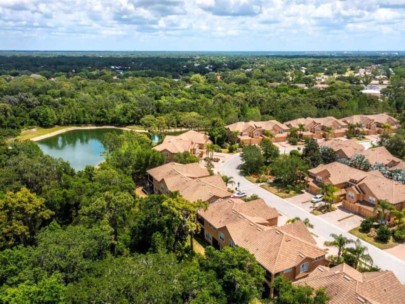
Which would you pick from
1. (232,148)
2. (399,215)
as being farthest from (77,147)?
(399,215)

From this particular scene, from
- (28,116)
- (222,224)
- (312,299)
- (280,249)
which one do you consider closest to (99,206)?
(222,224)

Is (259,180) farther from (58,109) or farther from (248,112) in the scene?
(58,109)

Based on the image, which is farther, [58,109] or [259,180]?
[58,109]

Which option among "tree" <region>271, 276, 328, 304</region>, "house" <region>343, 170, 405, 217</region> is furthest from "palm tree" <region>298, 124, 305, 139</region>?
"tree" <region>271, 276, 328, 304</region>

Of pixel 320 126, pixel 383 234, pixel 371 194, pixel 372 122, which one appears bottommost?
pixel 383 234

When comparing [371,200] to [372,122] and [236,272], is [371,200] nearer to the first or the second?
[236,272]
